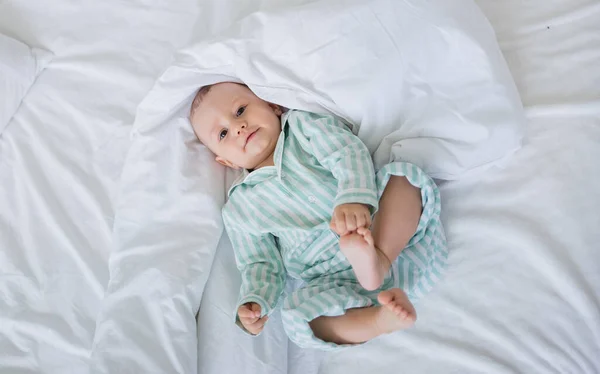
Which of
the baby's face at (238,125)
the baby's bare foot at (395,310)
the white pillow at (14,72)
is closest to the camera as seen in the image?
the baby's bare foot at (395,310)

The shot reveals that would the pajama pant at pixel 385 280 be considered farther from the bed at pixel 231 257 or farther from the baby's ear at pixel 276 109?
the baby's ear at pixel 276 109

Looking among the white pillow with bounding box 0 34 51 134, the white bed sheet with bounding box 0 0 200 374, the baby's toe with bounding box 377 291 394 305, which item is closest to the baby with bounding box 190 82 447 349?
the baby's toe with bounding box 377 291 394 305

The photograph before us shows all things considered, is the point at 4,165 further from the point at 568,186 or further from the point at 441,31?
the point at 568,186

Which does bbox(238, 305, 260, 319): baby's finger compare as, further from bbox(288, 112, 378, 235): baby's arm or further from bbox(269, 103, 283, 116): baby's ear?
bbox(269, 103, 283, 116): baby's ear

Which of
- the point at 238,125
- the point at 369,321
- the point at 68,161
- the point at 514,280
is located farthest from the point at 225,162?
the point at 514,280

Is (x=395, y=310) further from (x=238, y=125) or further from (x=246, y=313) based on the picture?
(x=238, y=125)

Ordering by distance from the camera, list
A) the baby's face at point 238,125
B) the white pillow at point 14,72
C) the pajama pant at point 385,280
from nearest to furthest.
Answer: the pajama pant at point 385,280
the baby's face at point 238,125
the white pillow at point 14,72


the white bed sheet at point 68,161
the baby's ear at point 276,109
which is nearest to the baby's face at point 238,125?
the baby's ear at point 276,109

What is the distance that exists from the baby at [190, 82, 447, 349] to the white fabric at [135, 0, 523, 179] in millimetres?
61

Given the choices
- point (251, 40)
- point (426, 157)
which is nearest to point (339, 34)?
point (251, 40)

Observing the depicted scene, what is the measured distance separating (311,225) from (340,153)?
15 cm

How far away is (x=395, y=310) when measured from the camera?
0.84 meters

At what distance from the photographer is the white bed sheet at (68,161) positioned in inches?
39.7

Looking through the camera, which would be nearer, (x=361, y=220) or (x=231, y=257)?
(x=361, y=220)
